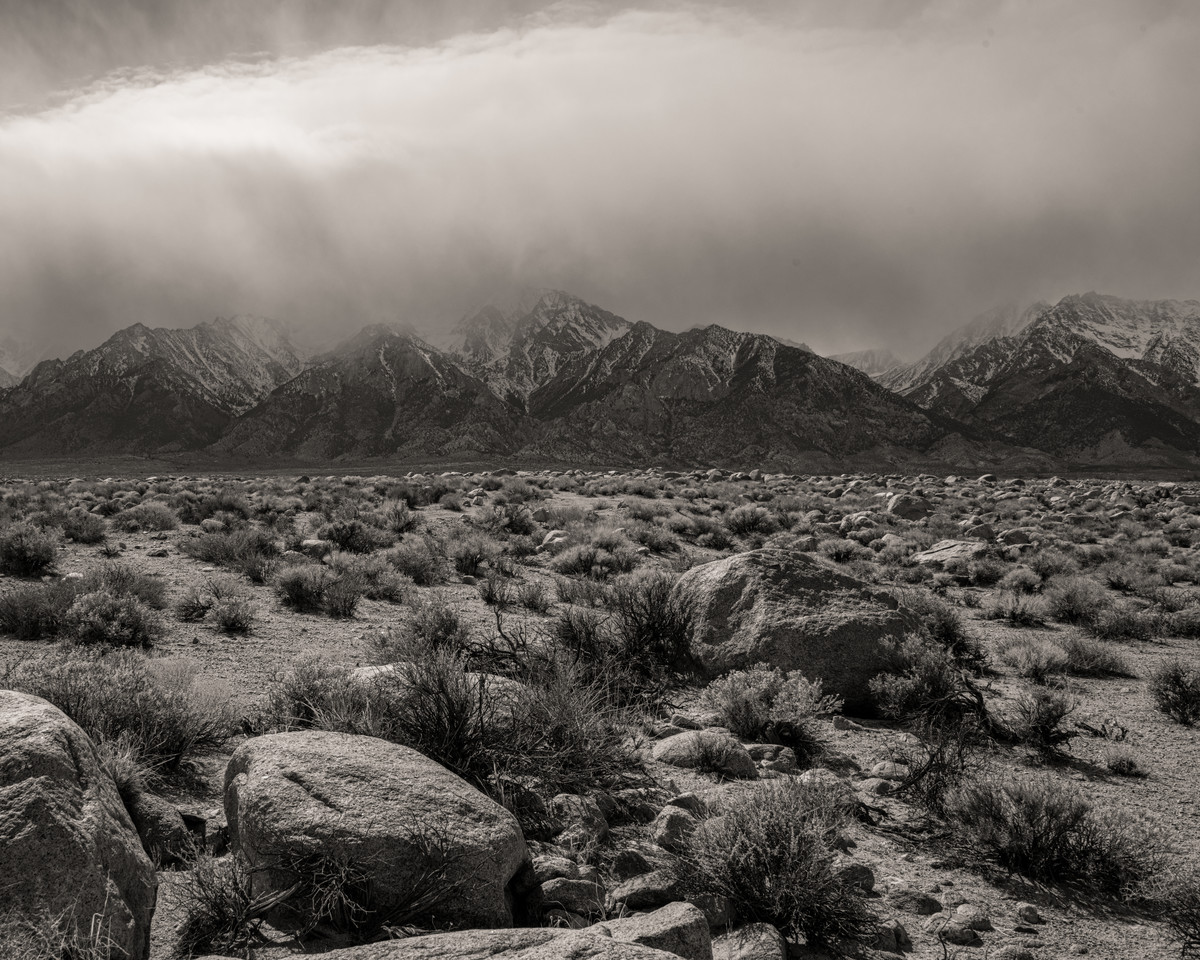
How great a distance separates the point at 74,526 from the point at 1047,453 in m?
179

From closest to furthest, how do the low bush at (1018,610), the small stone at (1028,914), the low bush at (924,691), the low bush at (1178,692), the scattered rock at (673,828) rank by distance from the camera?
1. the small stone at (1028,914)
2. the scattered rock at (673,828)
3. the low bush at (924,691)
4. the low bush at (1178,692)
5. the low bush at (1018,610)

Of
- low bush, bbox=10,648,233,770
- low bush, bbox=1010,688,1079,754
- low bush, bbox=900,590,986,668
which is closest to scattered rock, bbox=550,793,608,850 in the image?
low bush, bbox=10,648,233,770

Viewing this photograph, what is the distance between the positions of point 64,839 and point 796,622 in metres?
6.69

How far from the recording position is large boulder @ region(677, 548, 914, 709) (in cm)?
810

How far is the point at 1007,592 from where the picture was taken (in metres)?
14.3

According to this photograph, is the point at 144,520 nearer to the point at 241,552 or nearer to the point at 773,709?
the point at 241,552

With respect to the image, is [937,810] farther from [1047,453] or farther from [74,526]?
[1047,453]

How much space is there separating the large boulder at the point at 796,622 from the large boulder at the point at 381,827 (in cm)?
469

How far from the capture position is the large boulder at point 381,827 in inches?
142

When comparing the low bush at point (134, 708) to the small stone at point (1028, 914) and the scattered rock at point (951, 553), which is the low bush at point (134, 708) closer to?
the small stone at point (1028, 914)

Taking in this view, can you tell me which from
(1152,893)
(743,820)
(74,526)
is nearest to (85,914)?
(743,820)

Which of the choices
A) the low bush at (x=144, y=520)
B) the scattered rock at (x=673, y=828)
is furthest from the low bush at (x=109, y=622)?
the low bush at (x=144, y=520)

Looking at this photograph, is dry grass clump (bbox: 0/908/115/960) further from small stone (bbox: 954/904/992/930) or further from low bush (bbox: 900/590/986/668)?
low bush (bbox: 900/590/986/668)

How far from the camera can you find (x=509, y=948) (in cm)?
284
